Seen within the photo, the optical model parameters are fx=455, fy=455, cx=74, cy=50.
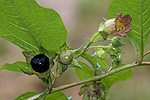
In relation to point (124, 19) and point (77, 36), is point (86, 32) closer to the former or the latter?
point (77, 36)

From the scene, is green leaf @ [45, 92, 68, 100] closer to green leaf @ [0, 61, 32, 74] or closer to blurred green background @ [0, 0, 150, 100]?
green leaf @ [0, 61, 32, 74]

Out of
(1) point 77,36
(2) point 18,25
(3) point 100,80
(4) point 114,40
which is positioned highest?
(2) point 18,25

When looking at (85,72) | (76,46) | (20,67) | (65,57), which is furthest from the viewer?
(76,46)

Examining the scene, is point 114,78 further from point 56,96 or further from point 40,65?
point 40,65

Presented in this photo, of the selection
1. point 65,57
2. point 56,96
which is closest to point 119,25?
point 65,57

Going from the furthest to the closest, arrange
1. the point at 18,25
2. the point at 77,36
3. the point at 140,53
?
the point at 77,36 < the point at 140,53 < the point at 18,25

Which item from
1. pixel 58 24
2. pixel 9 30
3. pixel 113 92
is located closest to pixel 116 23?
pixel 58 24
